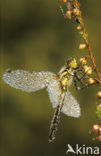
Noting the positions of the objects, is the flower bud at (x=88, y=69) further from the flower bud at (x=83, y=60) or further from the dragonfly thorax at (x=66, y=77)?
the dragonfly thorax at (x=66, y=77)

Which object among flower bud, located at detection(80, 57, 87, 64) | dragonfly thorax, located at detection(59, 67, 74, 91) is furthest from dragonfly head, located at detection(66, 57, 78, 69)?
flower bud, located at detection(80, 57, 87, 64)

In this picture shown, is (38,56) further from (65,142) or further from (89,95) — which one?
(65,142)

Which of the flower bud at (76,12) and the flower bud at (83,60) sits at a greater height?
the flower bud at (76,12)

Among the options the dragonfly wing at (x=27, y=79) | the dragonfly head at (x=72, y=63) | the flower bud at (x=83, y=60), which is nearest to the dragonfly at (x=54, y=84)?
the dragonfly wing at (x=27, y=79)

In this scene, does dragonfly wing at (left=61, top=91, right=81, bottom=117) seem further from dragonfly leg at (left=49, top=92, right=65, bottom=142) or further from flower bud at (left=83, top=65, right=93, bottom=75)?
flower bud at (left=83, top=65, right=93, bottom=75)

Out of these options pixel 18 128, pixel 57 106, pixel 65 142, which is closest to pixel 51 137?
pixel 57 106

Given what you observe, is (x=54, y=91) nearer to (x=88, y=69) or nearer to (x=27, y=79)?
(x=27, y=79)

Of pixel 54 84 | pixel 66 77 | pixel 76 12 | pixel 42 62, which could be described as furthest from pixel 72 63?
pixel 42 62
